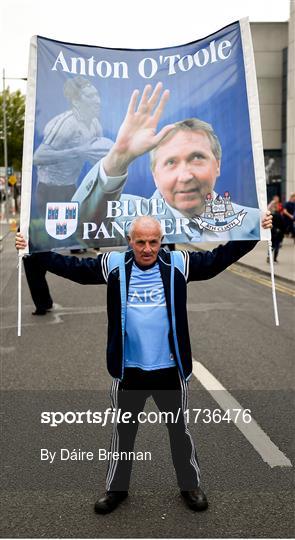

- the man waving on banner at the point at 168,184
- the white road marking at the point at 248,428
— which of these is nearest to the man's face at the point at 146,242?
the man waving on banner at the point at 168,184

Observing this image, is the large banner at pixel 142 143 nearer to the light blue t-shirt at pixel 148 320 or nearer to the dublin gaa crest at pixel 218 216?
the dublin gaa crest at pixel 218 216

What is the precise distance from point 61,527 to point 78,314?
8.10 m

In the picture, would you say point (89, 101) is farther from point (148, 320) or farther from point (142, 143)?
point (148, 320)

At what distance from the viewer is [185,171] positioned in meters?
4.82

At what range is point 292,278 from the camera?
1688cm

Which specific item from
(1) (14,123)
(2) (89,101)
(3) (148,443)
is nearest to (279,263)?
(3) (148,443)

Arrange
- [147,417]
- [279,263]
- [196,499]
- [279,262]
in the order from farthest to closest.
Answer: [279,262], [279,263], [147,417], [196,499]

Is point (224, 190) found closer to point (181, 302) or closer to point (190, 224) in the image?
point (190, 224)

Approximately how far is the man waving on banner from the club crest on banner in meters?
0.07

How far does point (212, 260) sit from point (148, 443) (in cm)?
184

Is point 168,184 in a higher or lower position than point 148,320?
higher

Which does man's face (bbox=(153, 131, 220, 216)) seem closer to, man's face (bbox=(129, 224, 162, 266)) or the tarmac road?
man's face (bbox=(129, 224, 162, 266))

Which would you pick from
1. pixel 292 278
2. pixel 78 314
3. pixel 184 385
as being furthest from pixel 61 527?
pixel 292 278

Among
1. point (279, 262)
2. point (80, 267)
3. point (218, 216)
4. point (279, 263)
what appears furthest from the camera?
point (279, 262)
